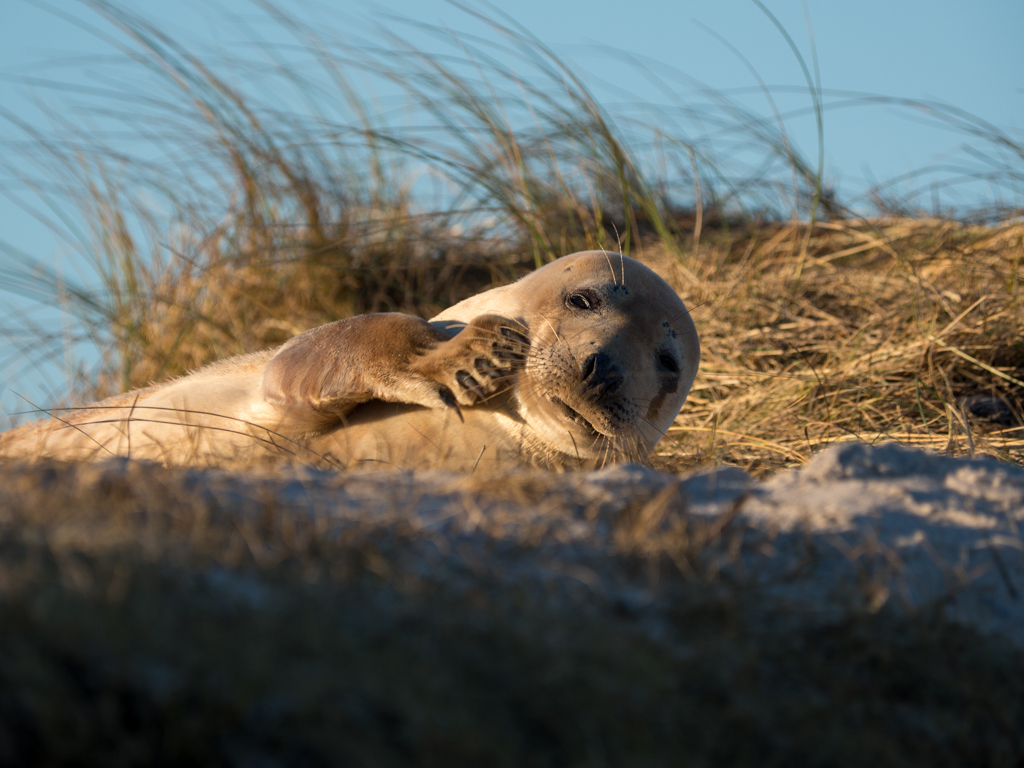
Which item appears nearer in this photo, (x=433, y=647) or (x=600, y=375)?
(x=433, y=647)

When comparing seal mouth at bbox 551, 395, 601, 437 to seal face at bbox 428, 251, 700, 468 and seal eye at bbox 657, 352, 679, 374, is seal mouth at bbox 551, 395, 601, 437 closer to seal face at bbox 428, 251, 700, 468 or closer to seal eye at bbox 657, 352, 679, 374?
seal face at bbox 428, 251, 700, 468

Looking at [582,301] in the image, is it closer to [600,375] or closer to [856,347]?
[600,375]

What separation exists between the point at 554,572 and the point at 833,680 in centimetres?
48

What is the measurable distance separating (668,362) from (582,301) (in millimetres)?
425

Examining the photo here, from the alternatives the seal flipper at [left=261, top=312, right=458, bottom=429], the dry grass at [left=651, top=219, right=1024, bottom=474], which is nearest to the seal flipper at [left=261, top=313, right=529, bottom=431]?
the seal flipper at [left=261, top=312, right=458, bottom=429]

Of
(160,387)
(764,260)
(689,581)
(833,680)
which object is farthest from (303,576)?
(764,260)

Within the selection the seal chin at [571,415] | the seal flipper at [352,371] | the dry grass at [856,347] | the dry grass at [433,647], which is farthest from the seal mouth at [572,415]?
the dry grass at [433,647]

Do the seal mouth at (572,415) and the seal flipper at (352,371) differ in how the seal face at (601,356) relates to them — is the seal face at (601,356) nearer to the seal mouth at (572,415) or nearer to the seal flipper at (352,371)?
the seal mouth at (572,415)

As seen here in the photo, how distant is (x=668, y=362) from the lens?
133 inches

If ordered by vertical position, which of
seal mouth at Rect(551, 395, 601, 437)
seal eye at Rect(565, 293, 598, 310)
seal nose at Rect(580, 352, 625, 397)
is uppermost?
seal eye at Rect(565, 293, 598, 310)

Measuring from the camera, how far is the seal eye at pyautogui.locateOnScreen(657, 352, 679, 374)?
335cm

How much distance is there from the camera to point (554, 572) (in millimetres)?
1506

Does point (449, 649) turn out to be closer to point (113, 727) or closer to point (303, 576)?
point (303, 576)

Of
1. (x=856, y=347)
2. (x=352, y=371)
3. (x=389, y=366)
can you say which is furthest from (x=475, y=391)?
(x=856, y=347)
